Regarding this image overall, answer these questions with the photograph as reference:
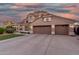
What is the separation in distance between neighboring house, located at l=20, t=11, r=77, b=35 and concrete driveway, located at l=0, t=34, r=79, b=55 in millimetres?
118

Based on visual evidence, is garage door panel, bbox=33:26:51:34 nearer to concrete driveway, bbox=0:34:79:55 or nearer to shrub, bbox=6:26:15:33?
concrete driveway, bbox=0:34:79:55

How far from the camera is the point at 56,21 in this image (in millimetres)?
4309

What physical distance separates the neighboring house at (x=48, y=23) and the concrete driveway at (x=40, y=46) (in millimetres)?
118

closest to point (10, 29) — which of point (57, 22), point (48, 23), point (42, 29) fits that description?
point (42, 29)

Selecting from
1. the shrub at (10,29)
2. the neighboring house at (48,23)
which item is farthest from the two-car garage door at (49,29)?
the shrub at (10,29)

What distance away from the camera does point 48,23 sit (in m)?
4.33

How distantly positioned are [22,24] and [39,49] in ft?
1.71

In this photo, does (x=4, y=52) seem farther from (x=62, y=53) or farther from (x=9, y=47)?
(x=62, y=53)

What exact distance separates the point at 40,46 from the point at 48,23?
0.42 metres

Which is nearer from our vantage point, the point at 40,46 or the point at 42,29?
the point at 40,46

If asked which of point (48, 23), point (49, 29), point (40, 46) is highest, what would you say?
point (48, 23)

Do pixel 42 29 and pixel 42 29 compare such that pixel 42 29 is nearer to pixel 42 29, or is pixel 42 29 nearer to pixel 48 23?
pixel 42 29

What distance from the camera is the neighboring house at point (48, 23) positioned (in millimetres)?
4281

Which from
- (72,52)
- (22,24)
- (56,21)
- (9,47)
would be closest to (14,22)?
(22,24)
